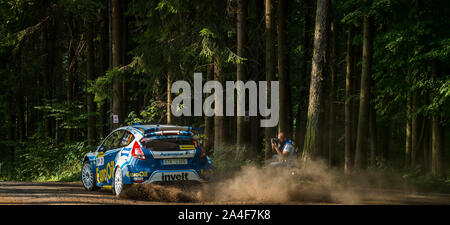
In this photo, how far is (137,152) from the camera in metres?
11.8

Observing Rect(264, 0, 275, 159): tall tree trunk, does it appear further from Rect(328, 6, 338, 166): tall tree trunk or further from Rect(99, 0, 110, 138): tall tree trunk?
Rect(99, 0, 110, 138): tall tree trunk

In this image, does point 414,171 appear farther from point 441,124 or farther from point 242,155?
point 242,155

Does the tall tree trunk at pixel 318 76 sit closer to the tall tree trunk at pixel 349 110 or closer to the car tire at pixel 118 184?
the car tire at pixel 118 184

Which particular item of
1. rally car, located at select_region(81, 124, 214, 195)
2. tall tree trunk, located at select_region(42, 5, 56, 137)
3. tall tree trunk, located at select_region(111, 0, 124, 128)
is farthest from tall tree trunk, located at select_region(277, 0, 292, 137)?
tall tree trunk, located at select_region(42, 5, 56, 137)

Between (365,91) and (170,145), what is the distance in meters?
11.2

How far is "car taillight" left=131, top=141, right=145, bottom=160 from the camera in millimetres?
11727

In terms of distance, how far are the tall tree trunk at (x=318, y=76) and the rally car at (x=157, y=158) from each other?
459cm

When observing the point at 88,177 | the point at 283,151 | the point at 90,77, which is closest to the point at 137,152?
the point at 88,177

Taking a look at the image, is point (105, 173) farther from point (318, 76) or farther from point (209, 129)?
point (209, 129)

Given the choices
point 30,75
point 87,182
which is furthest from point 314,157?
point 30,75

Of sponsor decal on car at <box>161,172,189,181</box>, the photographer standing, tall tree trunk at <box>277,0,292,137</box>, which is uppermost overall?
tall tree trunk at <box>277,0,292,137</box>

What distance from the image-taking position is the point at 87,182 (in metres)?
14.4

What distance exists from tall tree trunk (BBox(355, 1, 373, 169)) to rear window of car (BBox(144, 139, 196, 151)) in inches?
415

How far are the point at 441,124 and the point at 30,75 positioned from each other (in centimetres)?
2748
